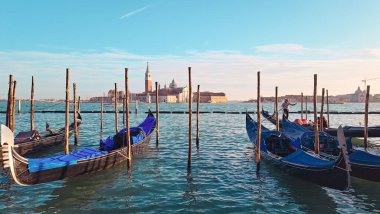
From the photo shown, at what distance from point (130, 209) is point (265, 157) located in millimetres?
7467

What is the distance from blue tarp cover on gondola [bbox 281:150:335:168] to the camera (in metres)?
9.32

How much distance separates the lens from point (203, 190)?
32.3ft

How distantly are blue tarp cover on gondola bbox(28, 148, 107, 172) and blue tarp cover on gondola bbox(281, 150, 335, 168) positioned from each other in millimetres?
7280

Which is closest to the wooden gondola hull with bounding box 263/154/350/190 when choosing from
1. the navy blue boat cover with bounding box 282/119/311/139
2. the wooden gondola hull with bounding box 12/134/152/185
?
the wooden gondola hull with bounding box 12/134/152/185

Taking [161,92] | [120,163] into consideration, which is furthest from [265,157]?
[161,92]

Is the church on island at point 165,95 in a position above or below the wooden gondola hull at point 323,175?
above

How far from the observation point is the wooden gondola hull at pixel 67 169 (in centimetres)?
840

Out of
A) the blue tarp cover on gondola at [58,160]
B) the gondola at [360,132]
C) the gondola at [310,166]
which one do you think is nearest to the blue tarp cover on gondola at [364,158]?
the gondola at [310,166]

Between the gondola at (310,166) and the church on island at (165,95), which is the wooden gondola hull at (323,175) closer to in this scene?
the gondola at (310,166)

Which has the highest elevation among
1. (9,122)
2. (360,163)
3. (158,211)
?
(9,122)

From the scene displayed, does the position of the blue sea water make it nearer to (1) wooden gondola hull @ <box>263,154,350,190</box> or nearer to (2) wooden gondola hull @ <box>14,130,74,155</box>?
(1) wooden gondola hull @ <box>263,154,350,190</box>

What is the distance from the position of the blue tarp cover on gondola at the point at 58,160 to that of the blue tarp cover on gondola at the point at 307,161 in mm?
7280

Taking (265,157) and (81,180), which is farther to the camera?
(265,157)

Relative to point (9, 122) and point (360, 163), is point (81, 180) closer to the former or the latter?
point (9, 122)
